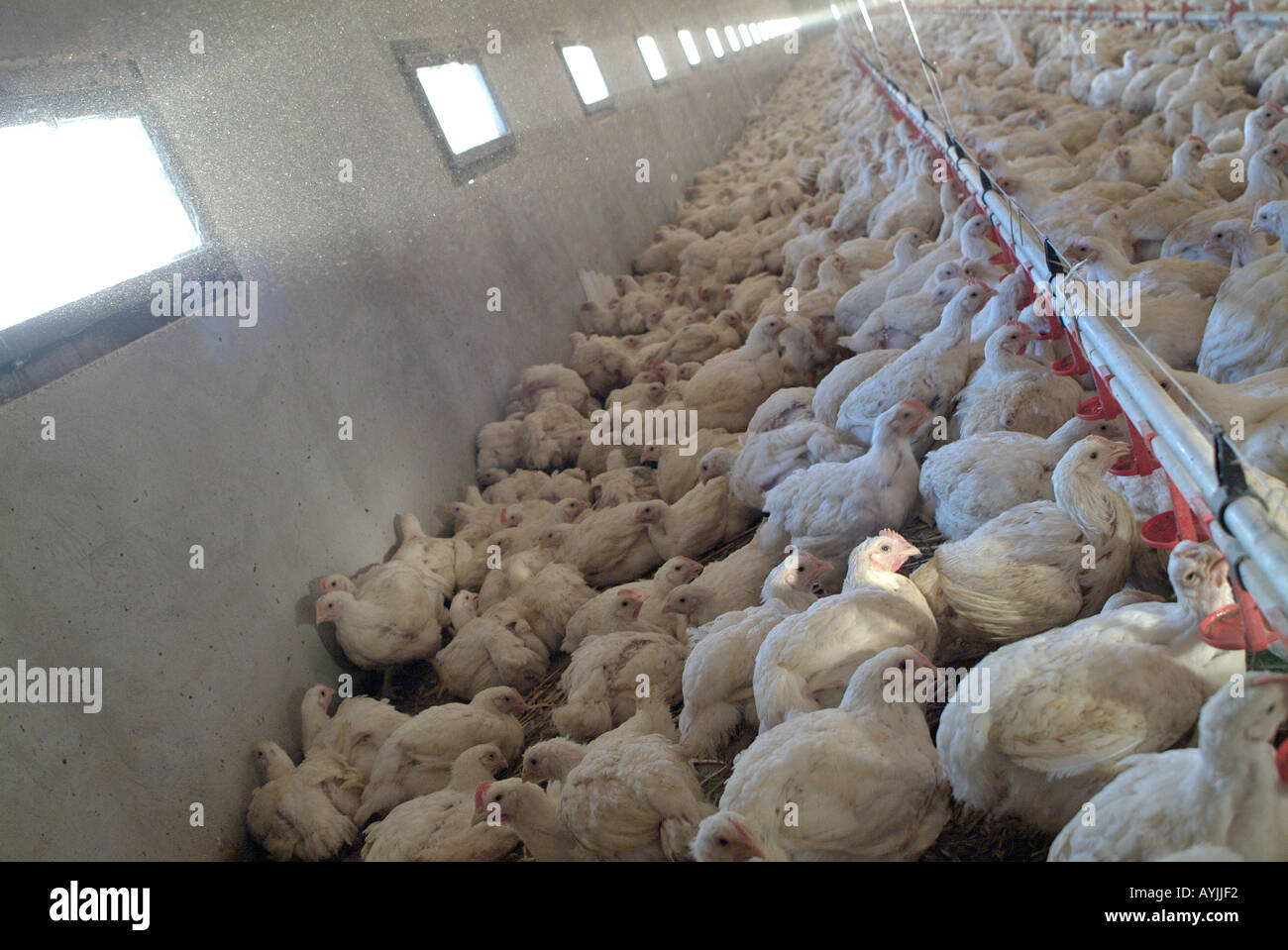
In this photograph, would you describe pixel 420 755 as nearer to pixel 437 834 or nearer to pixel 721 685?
pixel 437 834

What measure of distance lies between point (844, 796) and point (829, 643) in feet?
1.62

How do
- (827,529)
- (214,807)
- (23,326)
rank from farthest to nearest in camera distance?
(827,529), (214,807), (23,326)

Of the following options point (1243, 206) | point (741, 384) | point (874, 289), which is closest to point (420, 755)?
point (741, 384)

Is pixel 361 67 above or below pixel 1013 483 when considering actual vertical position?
above

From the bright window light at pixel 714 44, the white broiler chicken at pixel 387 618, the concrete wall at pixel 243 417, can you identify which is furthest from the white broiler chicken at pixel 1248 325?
the bright window light at pixel 714 44

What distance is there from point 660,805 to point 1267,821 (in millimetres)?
1424

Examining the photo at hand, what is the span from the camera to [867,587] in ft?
8.43

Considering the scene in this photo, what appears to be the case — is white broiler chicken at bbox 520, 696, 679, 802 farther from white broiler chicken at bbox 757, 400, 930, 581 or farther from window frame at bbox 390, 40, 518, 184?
window frame at bbox 390, 40, 518, 184

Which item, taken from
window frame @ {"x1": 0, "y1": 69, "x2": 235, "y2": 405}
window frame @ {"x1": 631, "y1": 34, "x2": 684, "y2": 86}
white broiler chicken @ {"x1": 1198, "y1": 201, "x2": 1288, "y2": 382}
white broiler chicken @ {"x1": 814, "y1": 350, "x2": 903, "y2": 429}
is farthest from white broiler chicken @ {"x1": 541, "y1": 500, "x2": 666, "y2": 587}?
window frame @ {"x1": 631, "y1": 34, "x2": 684, "y2": 86}

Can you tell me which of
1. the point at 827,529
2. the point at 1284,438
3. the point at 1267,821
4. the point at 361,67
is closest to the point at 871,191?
the point at 361,67

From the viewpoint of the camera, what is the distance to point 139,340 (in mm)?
3096

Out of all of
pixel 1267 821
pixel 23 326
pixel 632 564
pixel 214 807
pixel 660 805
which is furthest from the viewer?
pixel 632 564
